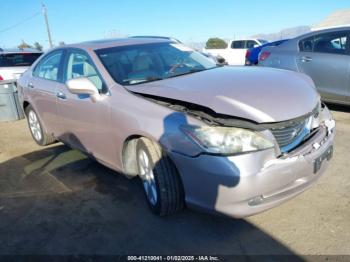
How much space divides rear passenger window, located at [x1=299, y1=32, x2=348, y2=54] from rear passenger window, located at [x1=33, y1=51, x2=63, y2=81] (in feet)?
14.3

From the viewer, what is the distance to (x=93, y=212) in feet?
11.0

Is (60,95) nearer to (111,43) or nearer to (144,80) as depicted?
(111,43)

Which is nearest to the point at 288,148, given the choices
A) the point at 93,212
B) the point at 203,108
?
the point at 203,108

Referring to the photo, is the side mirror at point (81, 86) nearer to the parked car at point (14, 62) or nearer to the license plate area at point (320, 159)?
the license plate area at point (320, 159)

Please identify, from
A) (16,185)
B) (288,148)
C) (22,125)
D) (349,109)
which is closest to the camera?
(288,148)

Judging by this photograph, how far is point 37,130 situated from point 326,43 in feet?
16.7

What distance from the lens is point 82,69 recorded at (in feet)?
12.8

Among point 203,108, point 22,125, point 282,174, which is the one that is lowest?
point 22,125

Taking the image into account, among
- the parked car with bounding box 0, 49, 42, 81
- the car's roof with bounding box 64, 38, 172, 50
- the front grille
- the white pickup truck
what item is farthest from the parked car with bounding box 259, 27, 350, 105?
the white pickup truck

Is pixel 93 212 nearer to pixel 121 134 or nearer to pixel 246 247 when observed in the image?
pixel 121 134

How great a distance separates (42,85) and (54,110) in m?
0.50

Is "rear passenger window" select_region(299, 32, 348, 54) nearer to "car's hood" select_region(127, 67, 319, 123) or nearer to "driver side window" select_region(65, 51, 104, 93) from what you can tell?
"car's hood" select_region(127, 67, 319, 123)

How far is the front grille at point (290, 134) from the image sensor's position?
102 inches

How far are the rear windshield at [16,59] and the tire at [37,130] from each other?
3079mm
